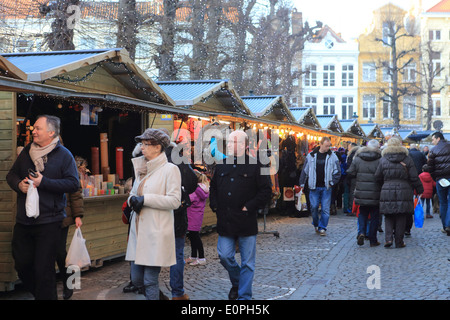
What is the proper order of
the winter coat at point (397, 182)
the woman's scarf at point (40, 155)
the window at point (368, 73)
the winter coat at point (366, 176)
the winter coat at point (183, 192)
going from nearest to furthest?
the woman's scarf at point (40, 155), the winter coat at point (183, 192), the winter coat at point (397, 182), the winter coat at point (366, 176), the window at point (368, 73)

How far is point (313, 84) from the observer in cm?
6128

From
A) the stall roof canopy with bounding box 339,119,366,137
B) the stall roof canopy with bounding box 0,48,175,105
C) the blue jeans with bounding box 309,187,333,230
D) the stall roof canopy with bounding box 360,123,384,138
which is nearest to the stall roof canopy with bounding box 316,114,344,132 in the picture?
the stall roof canopy with bounding box 339,119,366,137

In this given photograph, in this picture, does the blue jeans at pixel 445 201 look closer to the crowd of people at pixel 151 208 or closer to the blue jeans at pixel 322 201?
the blue jeans at pixel 322 201

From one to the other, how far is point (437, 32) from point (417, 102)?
8.49 meters

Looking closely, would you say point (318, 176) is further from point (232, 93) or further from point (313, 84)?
point (313, 84)

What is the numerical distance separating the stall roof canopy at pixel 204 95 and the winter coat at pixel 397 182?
3.64 meters

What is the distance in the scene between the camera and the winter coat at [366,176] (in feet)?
35.3

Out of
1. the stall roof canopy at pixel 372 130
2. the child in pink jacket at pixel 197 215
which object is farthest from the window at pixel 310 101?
the child in pink jacket at pixel 197 215

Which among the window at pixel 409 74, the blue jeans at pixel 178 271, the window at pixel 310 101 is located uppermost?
the window at pixel 409 74

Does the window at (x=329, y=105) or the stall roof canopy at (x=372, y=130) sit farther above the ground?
the window at (x=329, y=105)

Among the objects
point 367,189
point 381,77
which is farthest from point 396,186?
point 381,77

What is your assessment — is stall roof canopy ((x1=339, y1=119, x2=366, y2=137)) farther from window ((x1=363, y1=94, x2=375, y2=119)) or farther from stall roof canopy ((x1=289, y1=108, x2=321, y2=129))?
window ((x1=363, y1=94, x2=375, y2=119))

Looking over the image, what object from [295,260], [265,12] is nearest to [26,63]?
[295,260]
